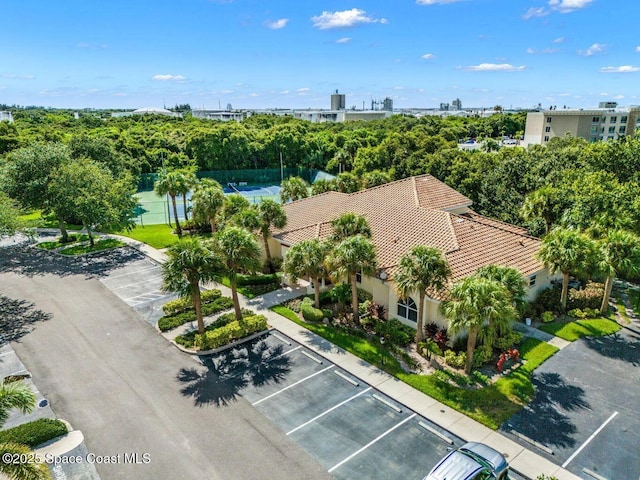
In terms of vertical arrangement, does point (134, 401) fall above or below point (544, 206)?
below

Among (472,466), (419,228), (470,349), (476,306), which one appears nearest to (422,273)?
(476,306)

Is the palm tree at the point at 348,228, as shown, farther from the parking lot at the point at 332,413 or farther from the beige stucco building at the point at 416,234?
the parking lot at the point at 332,413

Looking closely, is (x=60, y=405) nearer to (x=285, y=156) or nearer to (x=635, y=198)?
(x=635, y=198)

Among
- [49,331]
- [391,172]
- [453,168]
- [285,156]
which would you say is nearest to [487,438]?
[49,331]

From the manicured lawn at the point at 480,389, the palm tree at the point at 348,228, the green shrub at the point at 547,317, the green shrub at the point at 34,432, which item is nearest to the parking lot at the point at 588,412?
the manicured lawn at the point at 480,389

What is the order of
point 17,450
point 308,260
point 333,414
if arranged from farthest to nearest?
point 308,260, point 333,414, point 17,450

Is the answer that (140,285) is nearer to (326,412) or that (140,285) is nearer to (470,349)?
A: (326,412)
